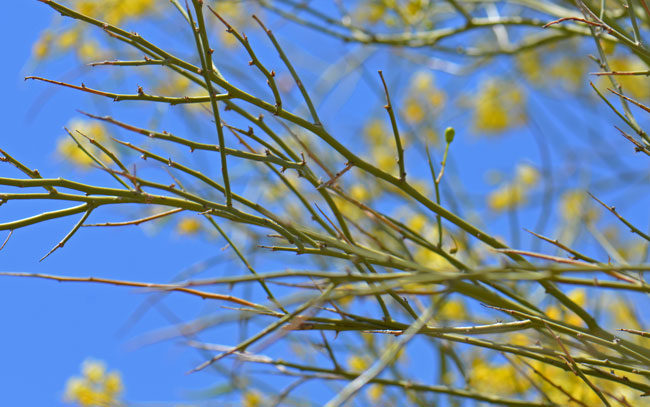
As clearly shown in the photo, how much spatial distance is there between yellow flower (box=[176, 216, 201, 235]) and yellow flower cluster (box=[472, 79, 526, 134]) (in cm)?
186

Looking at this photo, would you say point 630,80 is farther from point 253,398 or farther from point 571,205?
point 253,398

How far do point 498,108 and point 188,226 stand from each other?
213 cm

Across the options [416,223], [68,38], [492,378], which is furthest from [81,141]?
[492,378]

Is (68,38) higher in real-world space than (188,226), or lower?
higher

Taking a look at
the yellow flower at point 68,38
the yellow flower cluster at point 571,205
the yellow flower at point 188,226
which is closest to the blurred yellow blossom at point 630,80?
the yellow flower cluster at point 571,205

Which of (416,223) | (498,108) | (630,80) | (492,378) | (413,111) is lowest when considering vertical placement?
(492,378)

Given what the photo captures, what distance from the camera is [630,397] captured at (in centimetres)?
237

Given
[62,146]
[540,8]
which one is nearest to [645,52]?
[540,8]

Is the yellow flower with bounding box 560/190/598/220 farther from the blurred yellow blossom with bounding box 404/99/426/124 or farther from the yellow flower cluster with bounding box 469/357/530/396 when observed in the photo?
the yellow flower cluster with bounding box 469/357/530/396

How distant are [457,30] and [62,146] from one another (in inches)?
103

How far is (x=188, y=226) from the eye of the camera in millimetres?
3766

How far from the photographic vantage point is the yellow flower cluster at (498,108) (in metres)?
4.41

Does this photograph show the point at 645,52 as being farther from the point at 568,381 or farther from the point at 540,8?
the point at 568,381

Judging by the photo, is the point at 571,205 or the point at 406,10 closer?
the point at 406,10
